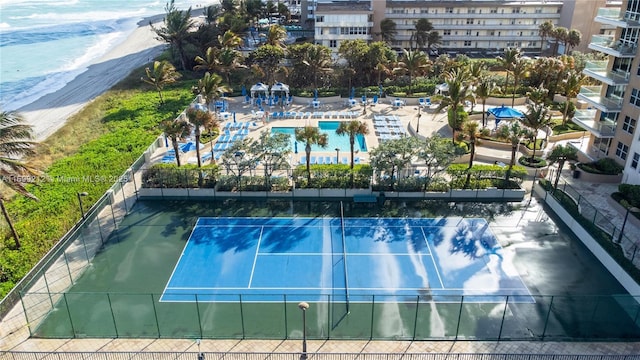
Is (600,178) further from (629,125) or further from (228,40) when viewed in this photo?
(228,40)

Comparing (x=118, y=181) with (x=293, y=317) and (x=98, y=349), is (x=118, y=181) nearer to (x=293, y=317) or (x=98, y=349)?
(x=98, y=349)

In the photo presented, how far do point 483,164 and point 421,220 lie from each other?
9.81m

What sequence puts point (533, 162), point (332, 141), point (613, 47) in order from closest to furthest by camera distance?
point (613, 47) → point (533, 162) → point (332, 141)

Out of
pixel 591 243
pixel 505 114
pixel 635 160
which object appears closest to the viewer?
pixel 591 243

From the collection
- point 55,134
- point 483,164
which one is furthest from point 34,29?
point 483,164

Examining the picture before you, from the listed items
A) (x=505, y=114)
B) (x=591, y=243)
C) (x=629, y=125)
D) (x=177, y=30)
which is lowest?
(x=591, y=243)

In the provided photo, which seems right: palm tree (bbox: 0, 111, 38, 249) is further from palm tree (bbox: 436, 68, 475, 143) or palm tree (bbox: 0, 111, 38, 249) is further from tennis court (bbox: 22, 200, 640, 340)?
palm tree (bbox: 436, 68, 475, 143)

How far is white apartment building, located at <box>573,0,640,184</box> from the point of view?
32.8 meters

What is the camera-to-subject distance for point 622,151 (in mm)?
34781

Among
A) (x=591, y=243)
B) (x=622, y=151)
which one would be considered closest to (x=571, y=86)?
(x=622, y=151)

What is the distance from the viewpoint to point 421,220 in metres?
30.8

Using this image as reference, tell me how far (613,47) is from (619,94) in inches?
136

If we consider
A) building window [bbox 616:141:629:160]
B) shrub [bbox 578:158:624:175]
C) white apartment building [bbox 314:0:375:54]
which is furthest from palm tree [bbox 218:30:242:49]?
building window [bbox 616:141:629:160]

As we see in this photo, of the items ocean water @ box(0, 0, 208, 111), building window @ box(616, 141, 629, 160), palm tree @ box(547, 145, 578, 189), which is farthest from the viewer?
ocean water @ box(0, 0, 208, 111)
